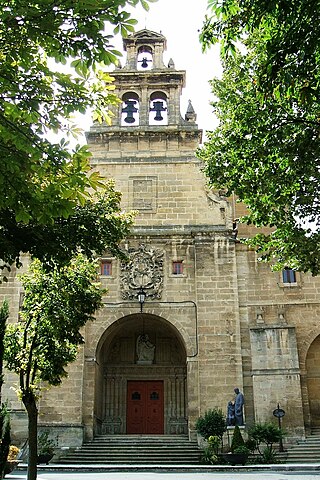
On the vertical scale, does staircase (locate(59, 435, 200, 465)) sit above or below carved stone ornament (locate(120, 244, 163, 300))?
below

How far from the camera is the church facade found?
75.2 ft

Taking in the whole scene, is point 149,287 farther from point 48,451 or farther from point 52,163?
point 52,163

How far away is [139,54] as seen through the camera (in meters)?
30.2

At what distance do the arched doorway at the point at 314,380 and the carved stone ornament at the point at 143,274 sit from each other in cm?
695

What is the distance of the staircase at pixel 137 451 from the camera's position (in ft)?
68.4

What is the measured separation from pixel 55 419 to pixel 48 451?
1909 millimetres

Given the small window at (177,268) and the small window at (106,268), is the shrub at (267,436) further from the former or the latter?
the small window at (106,268)

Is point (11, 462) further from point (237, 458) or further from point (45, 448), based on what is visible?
point (237, 458)

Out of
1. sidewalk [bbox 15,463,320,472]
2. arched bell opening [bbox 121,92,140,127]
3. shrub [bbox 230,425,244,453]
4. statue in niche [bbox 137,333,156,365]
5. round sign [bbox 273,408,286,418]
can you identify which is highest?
arched bell opening [bbox 121,92,140,127]

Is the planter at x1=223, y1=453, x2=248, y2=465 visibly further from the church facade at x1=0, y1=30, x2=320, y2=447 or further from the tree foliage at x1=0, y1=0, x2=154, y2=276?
the tree foliage at x1=0, y1=0, x2=154, y2=276

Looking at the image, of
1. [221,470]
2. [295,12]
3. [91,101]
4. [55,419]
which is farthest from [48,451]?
[295,12]

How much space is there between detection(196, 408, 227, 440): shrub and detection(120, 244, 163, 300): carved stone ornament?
18.2 feet

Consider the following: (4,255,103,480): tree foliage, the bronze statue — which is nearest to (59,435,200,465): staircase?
the bronze statue

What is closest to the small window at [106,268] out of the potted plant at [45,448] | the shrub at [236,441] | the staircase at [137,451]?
the staircase at [137,451]
